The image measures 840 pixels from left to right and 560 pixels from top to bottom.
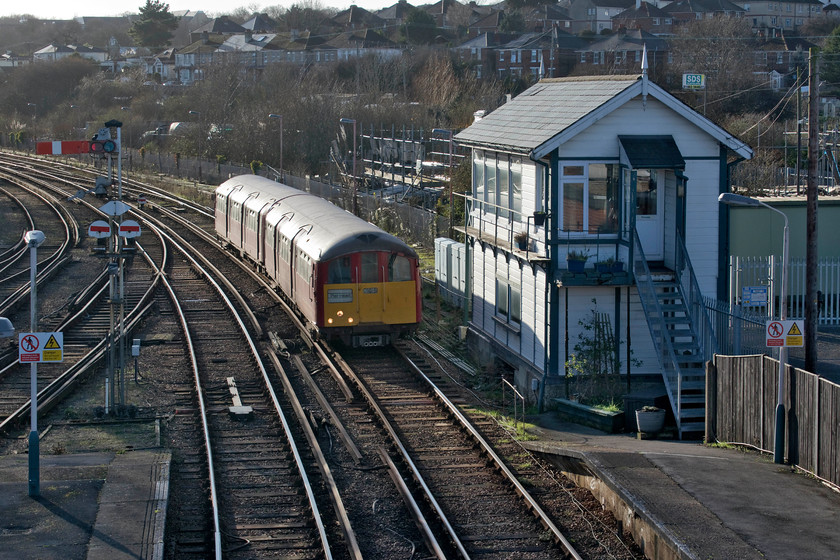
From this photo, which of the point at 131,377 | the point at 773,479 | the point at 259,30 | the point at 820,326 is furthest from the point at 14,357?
the point at 259,30

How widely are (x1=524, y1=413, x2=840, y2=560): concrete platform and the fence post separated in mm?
290

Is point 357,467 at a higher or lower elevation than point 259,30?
lower

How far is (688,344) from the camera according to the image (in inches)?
636

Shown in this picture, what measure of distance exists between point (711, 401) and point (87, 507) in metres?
8.55

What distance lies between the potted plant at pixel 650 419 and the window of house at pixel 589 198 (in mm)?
3472

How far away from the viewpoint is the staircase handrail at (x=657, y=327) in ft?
50.1

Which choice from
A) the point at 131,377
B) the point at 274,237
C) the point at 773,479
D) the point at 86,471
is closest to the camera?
the point at 773,479

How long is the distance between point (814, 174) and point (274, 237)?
48.4 ft

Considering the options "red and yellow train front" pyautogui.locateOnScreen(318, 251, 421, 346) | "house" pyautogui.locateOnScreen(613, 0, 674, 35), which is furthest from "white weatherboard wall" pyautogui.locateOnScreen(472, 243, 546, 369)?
"house" pyautogui.locateOnScreen(613, 0, 674, 35)

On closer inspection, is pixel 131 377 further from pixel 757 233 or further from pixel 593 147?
pixel 757 233

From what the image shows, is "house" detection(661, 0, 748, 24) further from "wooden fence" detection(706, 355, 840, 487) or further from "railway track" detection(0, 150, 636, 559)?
"wooden fence" detection(706, 355, 840, 487)

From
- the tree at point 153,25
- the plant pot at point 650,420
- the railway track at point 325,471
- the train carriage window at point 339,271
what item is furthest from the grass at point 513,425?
the tree at point 153,25

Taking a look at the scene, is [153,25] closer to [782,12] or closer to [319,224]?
[782,12]

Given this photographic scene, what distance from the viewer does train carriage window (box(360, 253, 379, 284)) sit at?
65.1 feet
